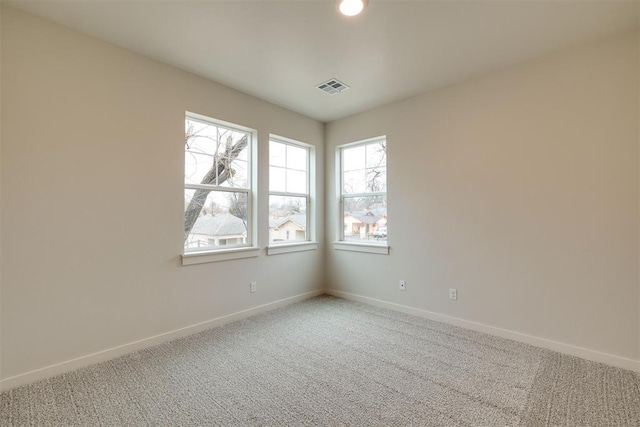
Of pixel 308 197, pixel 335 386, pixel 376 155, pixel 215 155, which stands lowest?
pixel 335 386

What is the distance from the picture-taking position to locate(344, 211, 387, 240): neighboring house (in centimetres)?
379

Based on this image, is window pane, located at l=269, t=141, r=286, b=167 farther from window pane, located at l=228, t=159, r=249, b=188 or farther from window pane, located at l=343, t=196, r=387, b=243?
window pane, located at l=343, t=196, r=387, b=243

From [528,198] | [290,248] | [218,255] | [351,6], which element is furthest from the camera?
[290,248]

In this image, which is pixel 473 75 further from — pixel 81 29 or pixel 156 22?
pixel 81 29

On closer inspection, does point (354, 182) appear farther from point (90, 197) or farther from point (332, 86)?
point (90, 197)

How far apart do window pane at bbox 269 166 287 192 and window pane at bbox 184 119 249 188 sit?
0.36 meters

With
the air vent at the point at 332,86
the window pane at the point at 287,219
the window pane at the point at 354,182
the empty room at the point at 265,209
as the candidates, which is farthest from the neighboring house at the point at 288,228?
the air vent at the point at 332,86

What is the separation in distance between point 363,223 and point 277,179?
1321 mm

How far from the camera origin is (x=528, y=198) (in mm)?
2621

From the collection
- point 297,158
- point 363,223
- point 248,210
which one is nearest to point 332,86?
point 297,158

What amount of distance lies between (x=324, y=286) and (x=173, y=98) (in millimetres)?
3075

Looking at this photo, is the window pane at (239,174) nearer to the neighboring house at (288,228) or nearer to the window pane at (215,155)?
the window pane at (215,155)

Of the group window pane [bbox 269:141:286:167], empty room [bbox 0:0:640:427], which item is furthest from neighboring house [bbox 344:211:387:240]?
window pane [bbox 269:141:286:167]

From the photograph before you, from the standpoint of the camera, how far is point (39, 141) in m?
2.05
